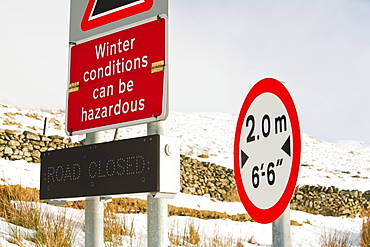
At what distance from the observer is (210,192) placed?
18.5m

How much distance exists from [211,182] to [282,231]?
16.1m

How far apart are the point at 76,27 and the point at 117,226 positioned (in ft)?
12.7

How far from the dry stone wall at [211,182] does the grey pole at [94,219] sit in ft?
36.9

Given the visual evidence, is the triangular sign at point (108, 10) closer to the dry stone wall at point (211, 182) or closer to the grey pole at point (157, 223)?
the grey pole at point (157, 223)

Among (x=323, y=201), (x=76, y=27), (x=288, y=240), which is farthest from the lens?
(x=323, y=201)

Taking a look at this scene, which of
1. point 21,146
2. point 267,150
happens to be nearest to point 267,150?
point 267,150

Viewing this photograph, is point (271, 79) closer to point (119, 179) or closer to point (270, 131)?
point (270, 131)

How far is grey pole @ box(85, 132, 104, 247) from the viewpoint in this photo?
13.1 feet

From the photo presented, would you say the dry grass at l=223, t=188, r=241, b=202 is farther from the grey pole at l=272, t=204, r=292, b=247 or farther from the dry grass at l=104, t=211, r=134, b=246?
the grey pole at l=272, t=204, r=292, b=247

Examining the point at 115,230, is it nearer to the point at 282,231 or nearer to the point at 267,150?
the point at 267,150

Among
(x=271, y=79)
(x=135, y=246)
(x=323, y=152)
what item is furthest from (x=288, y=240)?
(x=323, y=152)

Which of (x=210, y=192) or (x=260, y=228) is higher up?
(x=210, y=192)

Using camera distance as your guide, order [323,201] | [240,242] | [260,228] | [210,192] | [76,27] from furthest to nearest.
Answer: [323,201] < [210,192] < [260,228] < [240,242] < [76,27]

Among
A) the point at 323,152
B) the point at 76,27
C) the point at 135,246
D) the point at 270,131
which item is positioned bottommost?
the point at 135,246
